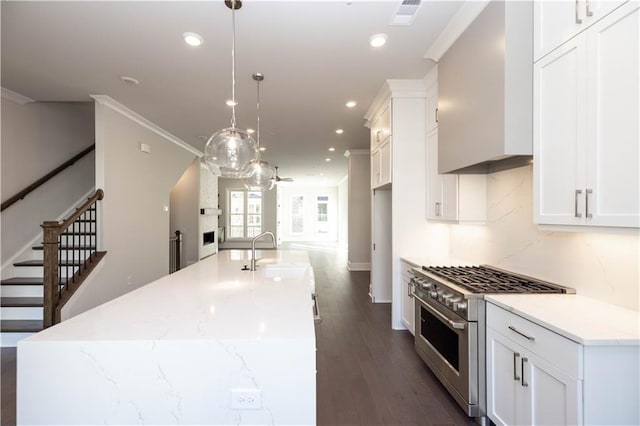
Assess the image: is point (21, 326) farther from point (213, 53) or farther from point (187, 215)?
point (187, 215)

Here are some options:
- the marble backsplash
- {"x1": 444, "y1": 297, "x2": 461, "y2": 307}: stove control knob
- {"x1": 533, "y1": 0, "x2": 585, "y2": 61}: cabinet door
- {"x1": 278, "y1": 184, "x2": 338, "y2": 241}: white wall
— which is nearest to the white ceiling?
{"x1": 533, "y1": 0, "x2": 585, "y2": 61}: cabinet door

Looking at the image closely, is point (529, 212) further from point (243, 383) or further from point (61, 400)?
Result: point (61, 400)

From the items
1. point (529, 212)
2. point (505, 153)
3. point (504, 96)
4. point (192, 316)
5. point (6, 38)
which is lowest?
point (192, 316)

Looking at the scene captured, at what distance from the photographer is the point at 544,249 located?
2.23m

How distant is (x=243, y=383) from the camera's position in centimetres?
126

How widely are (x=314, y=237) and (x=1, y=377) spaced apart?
518 inches

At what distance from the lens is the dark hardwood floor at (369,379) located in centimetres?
219

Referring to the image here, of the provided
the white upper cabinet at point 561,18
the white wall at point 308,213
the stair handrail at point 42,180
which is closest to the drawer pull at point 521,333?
the white upper cabinet at point 561,18

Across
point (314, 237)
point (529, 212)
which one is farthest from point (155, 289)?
point (314, 237)

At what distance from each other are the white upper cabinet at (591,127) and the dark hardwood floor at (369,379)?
1.56 metres

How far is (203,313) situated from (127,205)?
3.95 meters

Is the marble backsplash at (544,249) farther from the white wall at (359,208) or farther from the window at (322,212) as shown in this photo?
the window at (322,212)

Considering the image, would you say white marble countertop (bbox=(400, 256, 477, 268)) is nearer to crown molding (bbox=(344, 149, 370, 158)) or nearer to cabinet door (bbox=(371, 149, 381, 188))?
cabinet door (bbox=(371, 149, 381, 188))

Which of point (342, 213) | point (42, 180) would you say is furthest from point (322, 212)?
point (42, 180)
